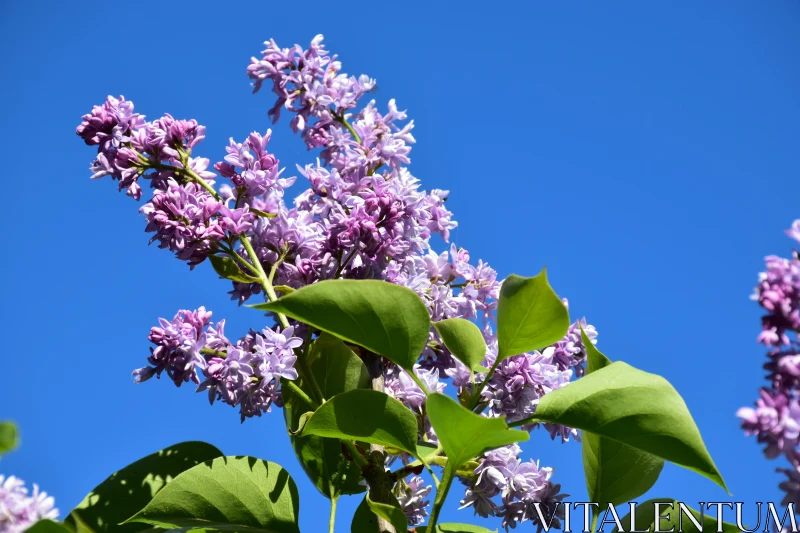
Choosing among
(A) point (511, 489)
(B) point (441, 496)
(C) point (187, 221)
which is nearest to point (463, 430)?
(B) point (441, 496)

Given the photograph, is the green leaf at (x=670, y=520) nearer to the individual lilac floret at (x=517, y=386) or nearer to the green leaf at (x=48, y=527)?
the individual lilac floret at (x=517, y=386)

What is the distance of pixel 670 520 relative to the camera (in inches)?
55.8

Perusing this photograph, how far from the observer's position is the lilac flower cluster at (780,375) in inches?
33.2

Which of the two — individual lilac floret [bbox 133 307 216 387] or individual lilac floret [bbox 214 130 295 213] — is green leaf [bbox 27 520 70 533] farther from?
individual lilac floret [bbox 214 130 295 213]

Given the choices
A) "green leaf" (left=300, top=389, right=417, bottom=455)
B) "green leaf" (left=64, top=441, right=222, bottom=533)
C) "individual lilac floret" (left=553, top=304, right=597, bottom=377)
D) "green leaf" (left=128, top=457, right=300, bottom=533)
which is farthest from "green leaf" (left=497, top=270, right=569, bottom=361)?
"green leaf" (left=64, top=441, right=222, bottom=533)

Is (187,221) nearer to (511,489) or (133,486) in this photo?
(133,486)

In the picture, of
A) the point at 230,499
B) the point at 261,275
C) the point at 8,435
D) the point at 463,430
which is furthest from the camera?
the point at 261,275

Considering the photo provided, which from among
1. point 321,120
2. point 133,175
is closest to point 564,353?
point 321,120

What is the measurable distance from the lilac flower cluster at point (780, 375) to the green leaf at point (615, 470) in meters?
0.54

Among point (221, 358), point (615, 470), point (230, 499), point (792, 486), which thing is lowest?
point (792, 486)

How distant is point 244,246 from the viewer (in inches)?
57.6

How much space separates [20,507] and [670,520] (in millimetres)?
989

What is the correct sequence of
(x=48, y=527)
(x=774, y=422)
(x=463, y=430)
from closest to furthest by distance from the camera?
(x=774, y=422) → (x=48, y=527) → (x=463, y=430)

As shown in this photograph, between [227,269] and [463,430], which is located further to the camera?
[227,269]
